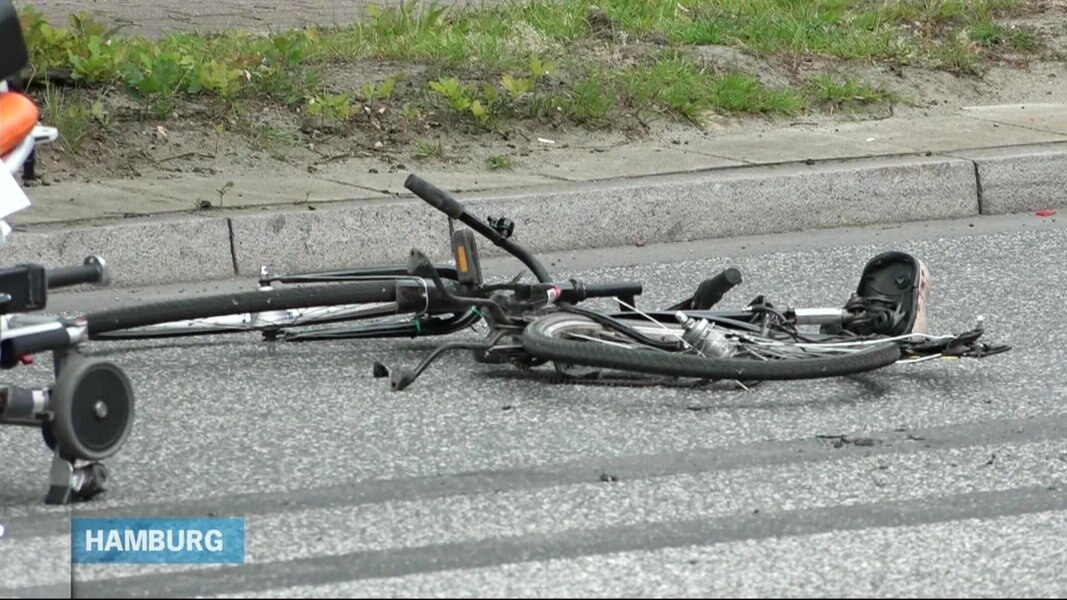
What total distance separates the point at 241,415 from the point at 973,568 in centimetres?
206

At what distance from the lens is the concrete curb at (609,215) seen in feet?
21.1

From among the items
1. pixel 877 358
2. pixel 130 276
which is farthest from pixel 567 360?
pixel 130 276

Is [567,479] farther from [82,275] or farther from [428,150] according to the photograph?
[428,150]

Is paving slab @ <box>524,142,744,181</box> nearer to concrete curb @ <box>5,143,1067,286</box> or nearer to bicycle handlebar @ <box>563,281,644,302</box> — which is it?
concrete curb @ <box>5,143,1067,286</box>

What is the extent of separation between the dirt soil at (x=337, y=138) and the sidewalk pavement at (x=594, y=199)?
0.10 m

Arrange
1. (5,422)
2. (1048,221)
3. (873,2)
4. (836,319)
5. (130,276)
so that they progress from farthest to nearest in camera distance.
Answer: (873,2) → (1048,221) → (130,276) → (836,319) → (5,422)

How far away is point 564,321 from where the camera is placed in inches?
192

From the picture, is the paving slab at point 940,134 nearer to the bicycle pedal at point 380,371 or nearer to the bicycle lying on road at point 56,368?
the bicycle pedal at point 380,371

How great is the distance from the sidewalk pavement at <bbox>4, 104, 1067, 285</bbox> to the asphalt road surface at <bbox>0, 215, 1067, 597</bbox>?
1.02m

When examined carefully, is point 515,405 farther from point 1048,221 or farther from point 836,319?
point 1048,221

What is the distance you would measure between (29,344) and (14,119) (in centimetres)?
52

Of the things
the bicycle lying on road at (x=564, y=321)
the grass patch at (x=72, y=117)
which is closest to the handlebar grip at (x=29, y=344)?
the bicycle lying on road at (x=564, y=321)

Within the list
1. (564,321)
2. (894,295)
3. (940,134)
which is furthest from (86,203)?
→ (940,134)

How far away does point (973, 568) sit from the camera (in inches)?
142
